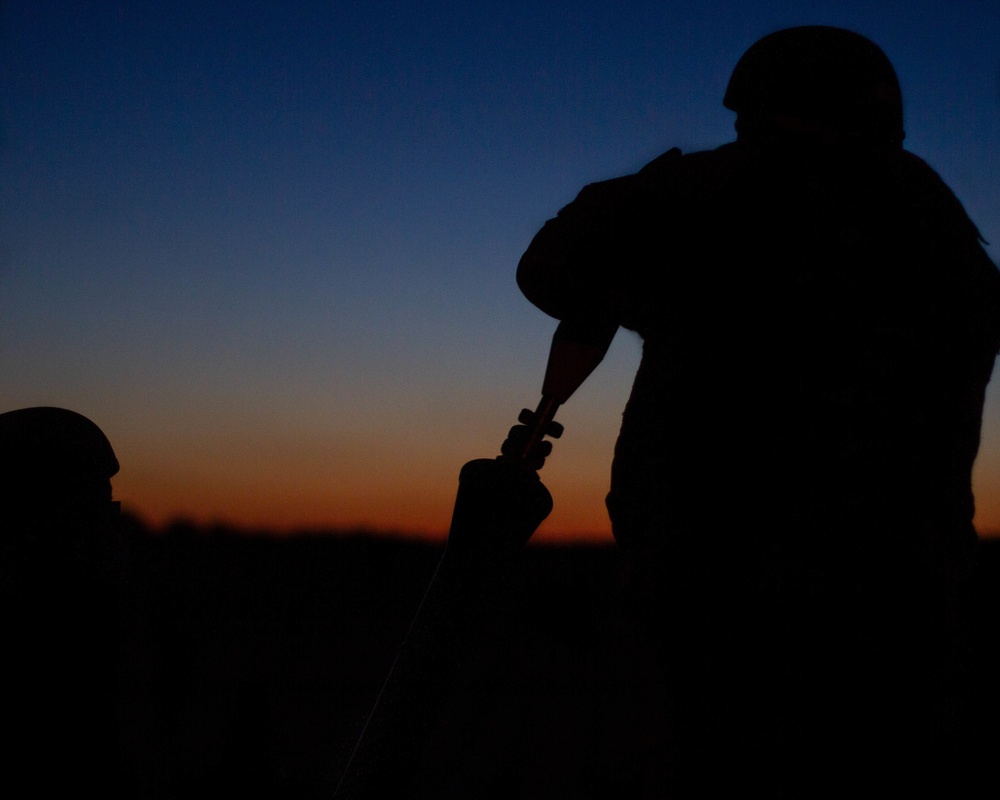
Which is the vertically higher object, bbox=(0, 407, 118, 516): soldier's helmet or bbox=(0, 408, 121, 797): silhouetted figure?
bbox=(0, 407, 118, 516): soldier's helmet

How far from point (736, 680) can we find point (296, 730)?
427 cm

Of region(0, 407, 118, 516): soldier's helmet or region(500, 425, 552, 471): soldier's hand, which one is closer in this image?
region(0, 407, 118, 516): soldier's helmet

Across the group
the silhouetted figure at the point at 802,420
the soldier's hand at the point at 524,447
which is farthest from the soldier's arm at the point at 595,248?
the soldier's hand at the point at 524,447

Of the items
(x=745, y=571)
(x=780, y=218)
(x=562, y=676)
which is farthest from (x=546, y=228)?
(x=562, y=676)

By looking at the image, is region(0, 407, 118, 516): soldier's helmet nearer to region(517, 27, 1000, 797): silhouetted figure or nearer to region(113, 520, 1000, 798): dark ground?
region(113, 520, 1000, 798): dark ground

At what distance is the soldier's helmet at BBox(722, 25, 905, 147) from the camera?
1938 millimetres

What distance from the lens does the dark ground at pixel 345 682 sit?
2.02 metres

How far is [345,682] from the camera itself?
7191 millimetres

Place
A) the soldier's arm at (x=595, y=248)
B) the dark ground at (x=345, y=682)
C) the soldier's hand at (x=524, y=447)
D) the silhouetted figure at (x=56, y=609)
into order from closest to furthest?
the silhouetted figure at (x=56, y=609) < the soldier's arm at (x=595, y=248) < the dark ground at (x=345, y=682) < the soldier's hand at (x=524, y=447)

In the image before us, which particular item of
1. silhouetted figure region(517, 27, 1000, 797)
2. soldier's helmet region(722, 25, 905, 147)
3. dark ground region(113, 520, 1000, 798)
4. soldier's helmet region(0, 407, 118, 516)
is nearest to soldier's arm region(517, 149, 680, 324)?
silhouetted figure region(517, 27, 1000, 797)

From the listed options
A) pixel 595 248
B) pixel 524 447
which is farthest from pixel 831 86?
pixel 524 447

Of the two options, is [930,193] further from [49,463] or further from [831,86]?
[49,463]

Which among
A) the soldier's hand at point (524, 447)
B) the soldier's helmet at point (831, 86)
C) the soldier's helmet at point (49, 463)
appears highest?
the soldier's helmet at point (831, 86)

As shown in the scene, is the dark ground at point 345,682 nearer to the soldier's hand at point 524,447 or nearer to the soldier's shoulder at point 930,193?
the soldier's hand at point 524,447
